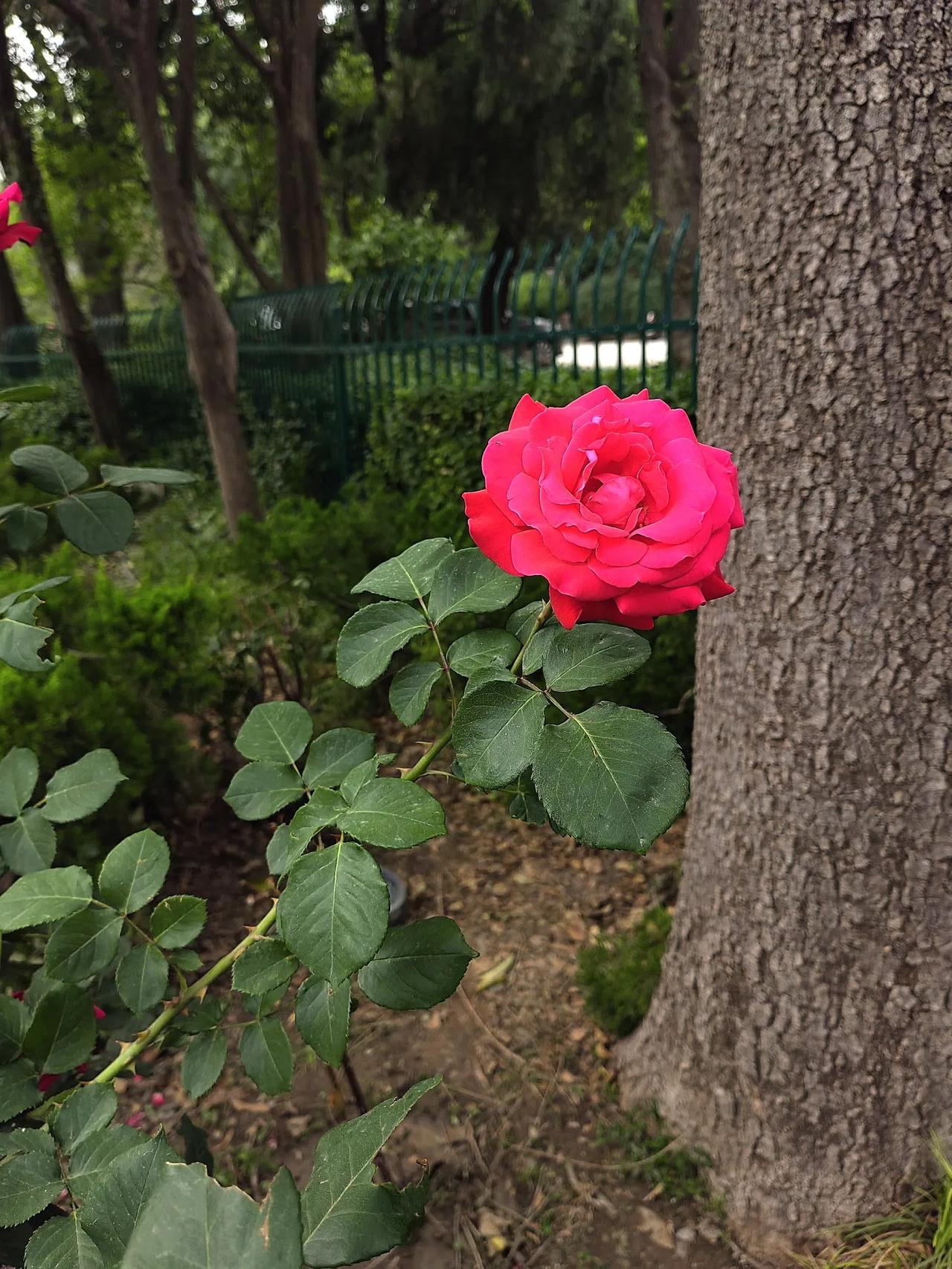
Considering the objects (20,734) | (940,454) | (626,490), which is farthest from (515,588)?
(20,734)

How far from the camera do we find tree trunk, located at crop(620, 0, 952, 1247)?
1.35 m

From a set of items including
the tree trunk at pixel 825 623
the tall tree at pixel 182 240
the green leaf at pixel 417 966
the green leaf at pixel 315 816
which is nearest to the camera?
the green leaf at pixel 315 816

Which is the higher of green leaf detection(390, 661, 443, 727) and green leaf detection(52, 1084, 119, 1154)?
green leaf detection(390, 661, 443, 727)

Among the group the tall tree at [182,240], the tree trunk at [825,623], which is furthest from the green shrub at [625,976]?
the tall tree at [182,240]

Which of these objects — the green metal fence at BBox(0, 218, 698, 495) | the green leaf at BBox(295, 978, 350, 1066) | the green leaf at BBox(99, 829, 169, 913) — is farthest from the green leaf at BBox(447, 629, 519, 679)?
the green metal fence at BBox(0, 218, 698, 495)

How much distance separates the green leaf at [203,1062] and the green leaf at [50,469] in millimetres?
825

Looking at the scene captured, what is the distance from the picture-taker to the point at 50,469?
1.26m

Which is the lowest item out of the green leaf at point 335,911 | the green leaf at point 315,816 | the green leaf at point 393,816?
the green leaf at point 335,911

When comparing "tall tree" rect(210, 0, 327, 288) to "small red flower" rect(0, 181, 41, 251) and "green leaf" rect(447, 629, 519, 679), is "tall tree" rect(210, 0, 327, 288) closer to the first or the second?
"small red flower" rect(0, 181, 41, 251)

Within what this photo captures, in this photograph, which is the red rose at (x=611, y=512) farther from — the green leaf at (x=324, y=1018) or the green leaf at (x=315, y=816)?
the green leaf at (x=324, y=1018)

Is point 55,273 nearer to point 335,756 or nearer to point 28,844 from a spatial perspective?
point 28,844

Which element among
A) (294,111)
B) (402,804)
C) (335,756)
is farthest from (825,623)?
(294,111)

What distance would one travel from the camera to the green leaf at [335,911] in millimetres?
648

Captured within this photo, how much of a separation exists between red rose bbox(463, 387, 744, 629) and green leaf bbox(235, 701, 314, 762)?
0.50m
